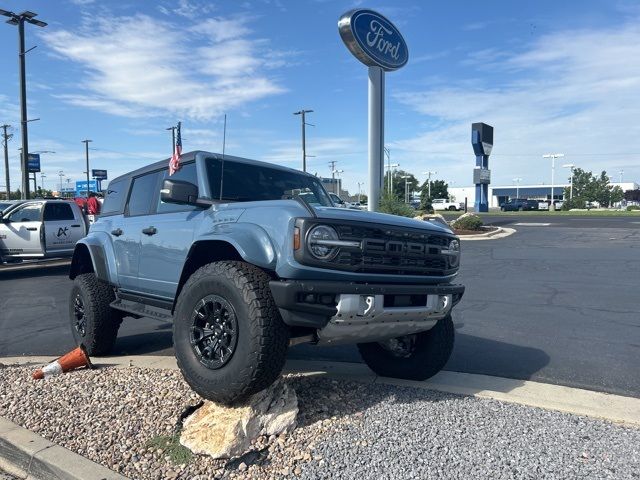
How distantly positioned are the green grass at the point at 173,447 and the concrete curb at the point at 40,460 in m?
0.31

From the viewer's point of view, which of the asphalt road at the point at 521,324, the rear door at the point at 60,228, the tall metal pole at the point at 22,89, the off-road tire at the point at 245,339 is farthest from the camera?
the tall metal pole at the point at 22,89

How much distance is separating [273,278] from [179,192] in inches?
43.9

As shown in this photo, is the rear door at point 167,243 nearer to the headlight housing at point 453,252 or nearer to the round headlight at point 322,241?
the round headlight at point 322,241

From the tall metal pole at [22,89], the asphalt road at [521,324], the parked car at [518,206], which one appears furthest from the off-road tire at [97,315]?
the parked car at [518,206]

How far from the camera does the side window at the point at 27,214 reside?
13906 millimetres

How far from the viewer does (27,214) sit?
14.1 metres

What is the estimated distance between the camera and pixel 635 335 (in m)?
6.46

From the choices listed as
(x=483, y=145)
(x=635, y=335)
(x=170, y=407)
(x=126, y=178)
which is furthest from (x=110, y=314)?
(x=483, y=145)

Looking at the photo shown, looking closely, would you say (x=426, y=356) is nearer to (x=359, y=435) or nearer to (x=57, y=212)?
(x=359, y=435)

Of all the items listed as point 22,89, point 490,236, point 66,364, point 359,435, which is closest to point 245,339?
point 359,435

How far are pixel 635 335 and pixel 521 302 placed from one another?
2273 mm

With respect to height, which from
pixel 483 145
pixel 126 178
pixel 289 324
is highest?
pixel 483 145

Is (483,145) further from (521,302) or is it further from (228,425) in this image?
(228,425)

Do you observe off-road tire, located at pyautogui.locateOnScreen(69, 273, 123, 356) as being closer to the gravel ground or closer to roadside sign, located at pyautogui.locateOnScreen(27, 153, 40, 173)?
the gravel ground
